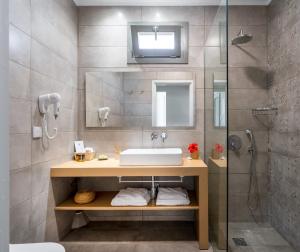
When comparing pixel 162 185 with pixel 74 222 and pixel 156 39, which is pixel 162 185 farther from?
pixel 156 39

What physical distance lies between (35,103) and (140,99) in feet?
3.87

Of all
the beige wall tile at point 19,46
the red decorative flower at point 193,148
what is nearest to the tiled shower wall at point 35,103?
the beige wall tile at point 19,46

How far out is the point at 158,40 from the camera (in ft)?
8.21

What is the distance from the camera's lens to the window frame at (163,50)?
8.21 ft

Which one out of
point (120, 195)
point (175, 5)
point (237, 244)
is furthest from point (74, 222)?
point (175, 5)

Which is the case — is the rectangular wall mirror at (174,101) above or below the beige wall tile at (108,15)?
below

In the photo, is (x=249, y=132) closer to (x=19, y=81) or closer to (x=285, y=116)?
(x=285, y=116)

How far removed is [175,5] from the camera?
2.53 metres

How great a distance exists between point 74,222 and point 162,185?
108 cm

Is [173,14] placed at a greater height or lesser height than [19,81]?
greater

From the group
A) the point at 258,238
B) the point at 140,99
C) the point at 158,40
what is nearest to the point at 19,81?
the point at 140,99

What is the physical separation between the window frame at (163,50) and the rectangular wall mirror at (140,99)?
0.50ft

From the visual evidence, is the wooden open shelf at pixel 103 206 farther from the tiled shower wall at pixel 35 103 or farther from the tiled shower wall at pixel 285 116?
the tiled shower wall at pixel 285 116

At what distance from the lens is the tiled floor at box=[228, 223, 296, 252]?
1811 millimetres
